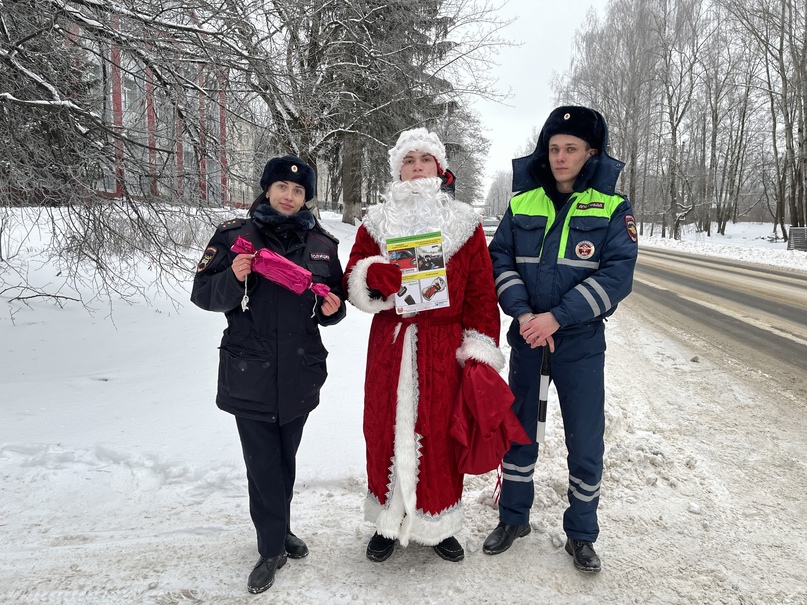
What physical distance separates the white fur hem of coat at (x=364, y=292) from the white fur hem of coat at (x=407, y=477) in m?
0.17

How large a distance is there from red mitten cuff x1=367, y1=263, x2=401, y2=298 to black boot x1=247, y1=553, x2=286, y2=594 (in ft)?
4.57

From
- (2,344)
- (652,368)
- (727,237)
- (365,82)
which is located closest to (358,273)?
(652,368)

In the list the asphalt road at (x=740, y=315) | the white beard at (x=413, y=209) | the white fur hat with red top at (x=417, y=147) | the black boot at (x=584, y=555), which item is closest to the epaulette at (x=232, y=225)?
the white beard at (x=413, y=209)

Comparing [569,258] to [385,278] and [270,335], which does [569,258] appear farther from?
[270,335]

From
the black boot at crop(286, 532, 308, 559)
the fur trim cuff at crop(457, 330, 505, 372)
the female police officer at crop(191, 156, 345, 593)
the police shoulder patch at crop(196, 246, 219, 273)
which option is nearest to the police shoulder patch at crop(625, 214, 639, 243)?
the fur trim cuff at crop(457, 330, 505, 372)

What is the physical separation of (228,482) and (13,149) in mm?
3397

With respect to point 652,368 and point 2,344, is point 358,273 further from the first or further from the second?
point 2,344

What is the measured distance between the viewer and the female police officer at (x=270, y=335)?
7.66 ft

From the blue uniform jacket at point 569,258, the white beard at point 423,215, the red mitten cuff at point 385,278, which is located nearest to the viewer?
the red mitten cuff at point 385,278

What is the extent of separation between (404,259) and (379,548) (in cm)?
146

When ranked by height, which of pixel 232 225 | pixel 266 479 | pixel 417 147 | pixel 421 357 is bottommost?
pixel 266 479

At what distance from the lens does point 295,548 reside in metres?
2.58

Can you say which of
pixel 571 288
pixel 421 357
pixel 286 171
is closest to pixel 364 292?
pixel 421 357

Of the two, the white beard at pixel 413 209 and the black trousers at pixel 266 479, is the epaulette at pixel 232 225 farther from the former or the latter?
the black trousers at pixel 266 479
